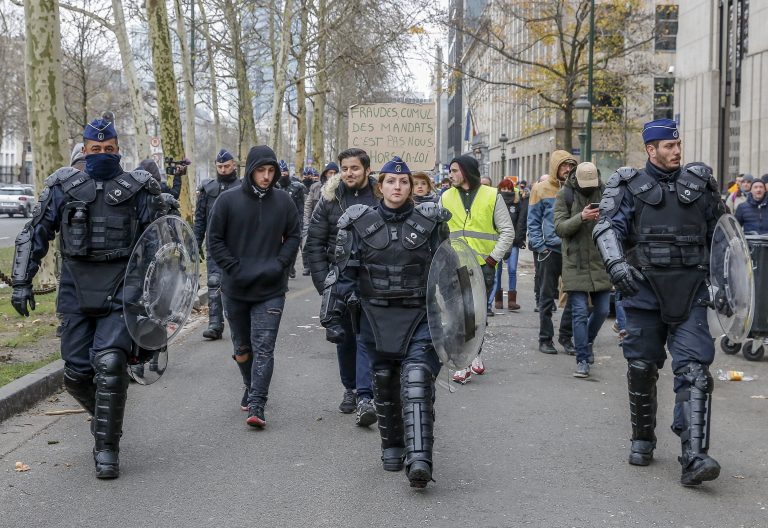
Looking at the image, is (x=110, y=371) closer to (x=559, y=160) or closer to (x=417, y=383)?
(x=417, y=383)

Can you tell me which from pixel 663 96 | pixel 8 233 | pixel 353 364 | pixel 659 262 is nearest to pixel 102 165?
pixel 353 364

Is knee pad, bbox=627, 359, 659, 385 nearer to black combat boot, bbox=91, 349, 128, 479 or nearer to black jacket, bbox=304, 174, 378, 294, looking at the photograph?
black jacket, bbox=304, 174, 378, 294

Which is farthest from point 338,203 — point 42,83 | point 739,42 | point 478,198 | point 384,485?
point 739,42

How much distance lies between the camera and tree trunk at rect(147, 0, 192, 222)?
75.0 feet

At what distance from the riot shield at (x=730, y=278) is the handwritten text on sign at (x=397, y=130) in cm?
934

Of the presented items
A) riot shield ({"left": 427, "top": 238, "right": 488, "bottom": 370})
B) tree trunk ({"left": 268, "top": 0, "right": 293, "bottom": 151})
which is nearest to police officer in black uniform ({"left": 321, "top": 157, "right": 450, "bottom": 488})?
riot shield ({"left": 427, "top": 238, "right": 488, "bottom": 370})

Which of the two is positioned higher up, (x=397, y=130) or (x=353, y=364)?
(x=397, y=130)

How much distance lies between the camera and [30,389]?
785 centimetres

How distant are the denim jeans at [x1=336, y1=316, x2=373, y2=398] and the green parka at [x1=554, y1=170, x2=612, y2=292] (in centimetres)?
256

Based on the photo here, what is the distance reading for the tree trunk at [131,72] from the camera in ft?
80.1

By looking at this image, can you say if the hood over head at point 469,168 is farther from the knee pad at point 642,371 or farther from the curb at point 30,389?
the curb at point 30,389

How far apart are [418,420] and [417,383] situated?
0.19 metres

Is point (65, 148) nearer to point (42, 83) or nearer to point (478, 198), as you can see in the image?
point (42, 83)

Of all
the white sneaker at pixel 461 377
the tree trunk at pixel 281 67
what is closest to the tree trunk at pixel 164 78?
the tree trunk at pixel 281 67
